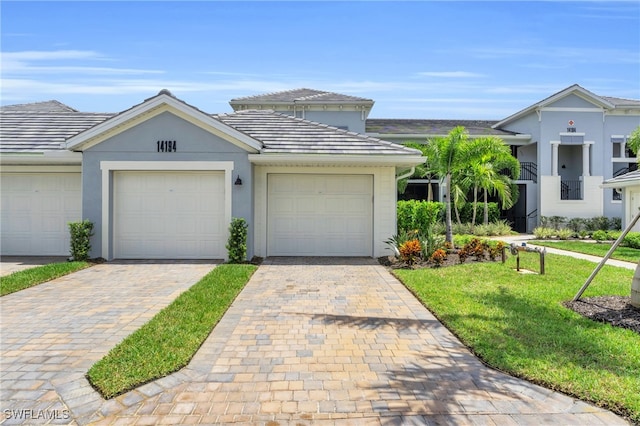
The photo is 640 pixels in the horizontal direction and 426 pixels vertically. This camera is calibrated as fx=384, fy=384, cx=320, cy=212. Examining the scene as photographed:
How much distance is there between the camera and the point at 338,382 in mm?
3752

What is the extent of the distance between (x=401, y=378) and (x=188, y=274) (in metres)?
6.53

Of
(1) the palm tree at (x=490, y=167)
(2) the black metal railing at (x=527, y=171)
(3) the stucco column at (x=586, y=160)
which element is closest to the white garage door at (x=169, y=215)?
(1) the palm tree at (x=490, y=167)

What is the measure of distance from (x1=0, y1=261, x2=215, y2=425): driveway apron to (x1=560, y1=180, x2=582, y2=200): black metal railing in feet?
75.9

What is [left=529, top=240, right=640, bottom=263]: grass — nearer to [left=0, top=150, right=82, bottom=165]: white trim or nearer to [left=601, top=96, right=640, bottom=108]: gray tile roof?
Result: [left=601, top=96, right=640, bottom=108]: gray tile roof

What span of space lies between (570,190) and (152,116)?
2438cm

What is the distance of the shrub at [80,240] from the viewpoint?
33.9 feet

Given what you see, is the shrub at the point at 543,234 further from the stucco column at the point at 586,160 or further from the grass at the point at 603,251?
the stucco column at the point at 586,160

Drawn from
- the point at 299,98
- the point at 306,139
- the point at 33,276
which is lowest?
the point at 33,276

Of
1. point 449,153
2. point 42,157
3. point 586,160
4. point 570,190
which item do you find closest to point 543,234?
point 570,190

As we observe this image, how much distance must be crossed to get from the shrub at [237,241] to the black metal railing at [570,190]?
21456 mm

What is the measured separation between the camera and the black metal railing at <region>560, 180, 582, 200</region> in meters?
23.7

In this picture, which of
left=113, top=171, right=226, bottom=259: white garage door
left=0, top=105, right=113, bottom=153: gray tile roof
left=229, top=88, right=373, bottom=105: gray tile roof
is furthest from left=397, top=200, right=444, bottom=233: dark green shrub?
left=0, top=105, right=113, bottom=153: gray tile roof

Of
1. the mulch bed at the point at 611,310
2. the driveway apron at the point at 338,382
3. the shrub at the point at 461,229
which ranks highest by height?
the shrub at the point at 461,229

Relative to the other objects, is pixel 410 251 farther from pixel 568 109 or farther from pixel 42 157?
pixel 568 109
